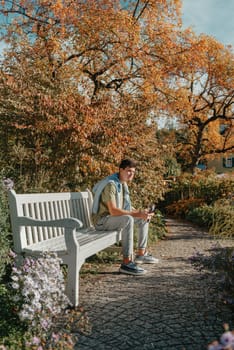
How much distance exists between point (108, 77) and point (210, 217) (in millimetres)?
4976

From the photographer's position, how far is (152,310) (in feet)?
12.8

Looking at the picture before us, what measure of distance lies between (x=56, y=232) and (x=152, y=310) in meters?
1.62

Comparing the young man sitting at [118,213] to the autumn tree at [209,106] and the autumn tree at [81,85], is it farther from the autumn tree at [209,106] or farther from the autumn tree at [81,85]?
the autumn tree at [209,106]

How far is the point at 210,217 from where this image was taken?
1077 cm

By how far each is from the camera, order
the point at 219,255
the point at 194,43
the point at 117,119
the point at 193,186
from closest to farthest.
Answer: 1. the point at 219,255
2. the point at 117,119
3. the point at 194,43
4. the point at 193,186

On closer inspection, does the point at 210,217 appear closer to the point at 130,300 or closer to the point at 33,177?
the point at 33,177

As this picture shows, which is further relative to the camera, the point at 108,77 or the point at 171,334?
the point at 108,77

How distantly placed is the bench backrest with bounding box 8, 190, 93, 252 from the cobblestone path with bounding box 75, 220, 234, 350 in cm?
79

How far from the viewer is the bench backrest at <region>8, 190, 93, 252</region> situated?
4121 millimetres

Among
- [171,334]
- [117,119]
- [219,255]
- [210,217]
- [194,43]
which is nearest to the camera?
[171,334]

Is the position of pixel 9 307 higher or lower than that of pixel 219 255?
lower

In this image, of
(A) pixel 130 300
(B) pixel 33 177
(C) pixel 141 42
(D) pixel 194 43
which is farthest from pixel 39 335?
(D) pixel 194 43

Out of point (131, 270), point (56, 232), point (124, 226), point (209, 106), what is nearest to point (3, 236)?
point (56, 232)

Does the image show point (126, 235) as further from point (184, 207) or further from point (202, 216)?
point (184, 207)
